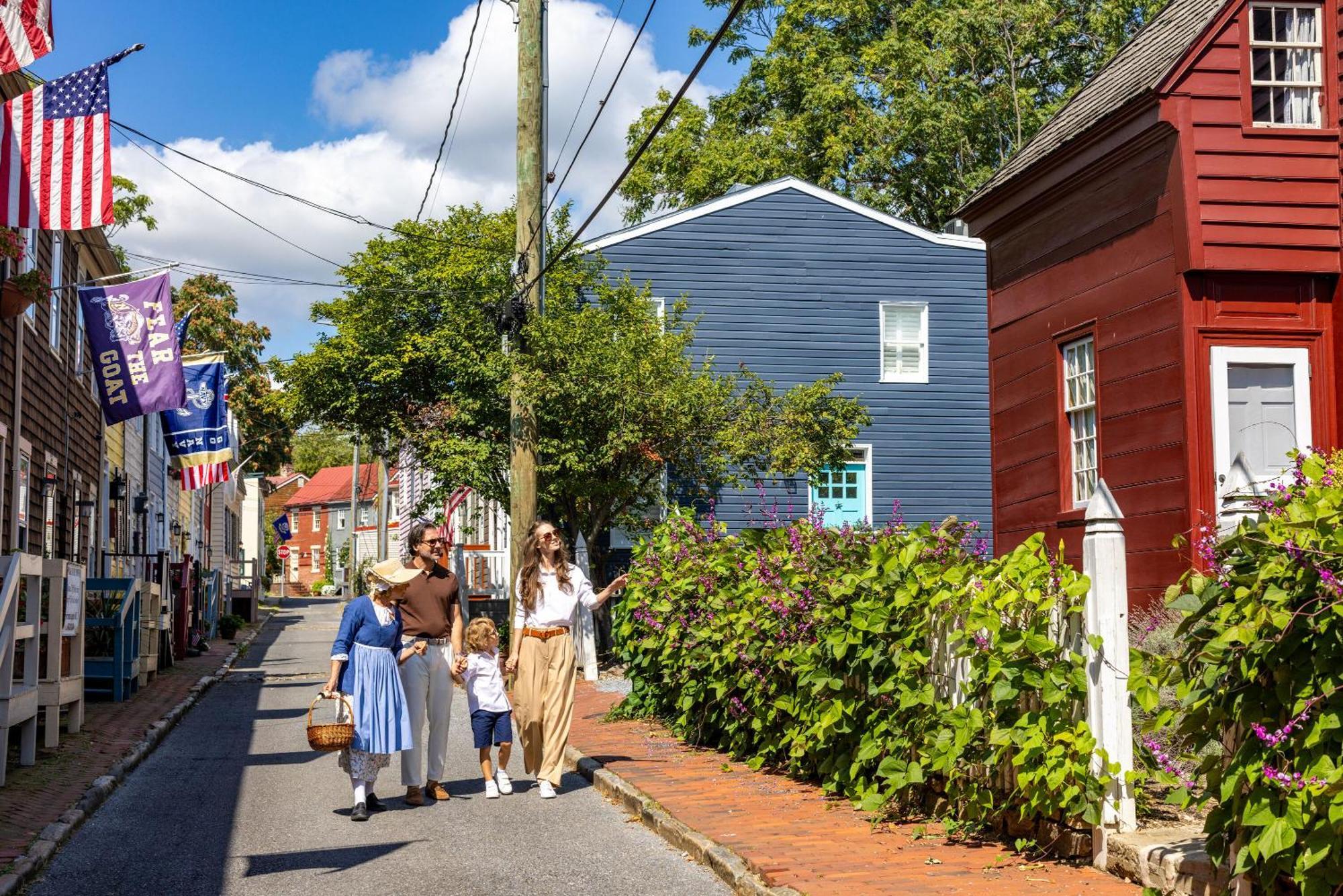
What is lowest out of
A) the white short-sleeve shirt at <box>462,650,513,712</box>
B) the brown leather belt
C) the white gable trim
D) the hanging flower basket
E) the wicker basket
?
the wicker basket

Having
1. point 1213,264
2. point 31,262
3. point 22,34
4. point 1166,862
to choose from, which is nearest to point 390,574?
point 22,34

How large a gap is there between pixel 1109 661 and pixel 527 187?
42.9ft

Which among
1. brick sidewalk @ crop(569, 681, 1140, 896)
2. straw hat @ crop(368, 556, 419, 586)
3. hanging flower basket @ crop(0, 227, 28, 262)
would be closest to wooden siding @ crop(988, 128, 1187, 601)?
brick sidewalk @ crop(569, 681, 1140, 896)

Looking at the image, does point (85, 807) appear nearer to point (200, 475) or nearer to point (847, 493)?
point (200, 475)

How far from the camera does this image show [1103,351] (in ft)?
47.1

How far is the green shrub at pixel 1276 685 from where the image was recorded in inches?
183

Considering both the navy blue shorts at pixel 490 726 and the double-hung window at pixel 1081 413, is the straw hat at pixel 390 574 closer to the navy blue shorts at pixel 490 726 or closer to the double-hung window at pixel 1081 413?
the navy blue shorts at pixel 490 726

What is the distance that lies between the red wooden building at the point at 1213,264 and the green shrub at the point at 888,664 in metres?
3.58

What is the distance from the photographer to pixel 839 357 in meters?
28.7

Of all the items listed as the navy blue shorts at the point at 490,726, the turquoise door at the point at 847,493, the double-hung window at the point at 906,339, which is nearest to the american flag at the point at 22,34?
the navy blue shorts at the point at 490,726

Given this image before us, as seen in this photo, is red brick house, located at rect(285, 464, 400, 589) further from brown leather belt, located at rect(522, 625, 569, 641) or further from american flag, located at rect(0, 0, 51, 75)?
brown leather belt, located at rect(522, 625, 569, 641)

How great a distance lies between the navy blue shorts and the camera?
10312mm

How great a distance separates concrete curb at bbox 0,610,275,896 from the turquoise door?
1376 centimetres

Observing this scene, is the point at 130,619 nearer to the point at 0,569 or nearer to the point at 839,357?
the point at 0,569
